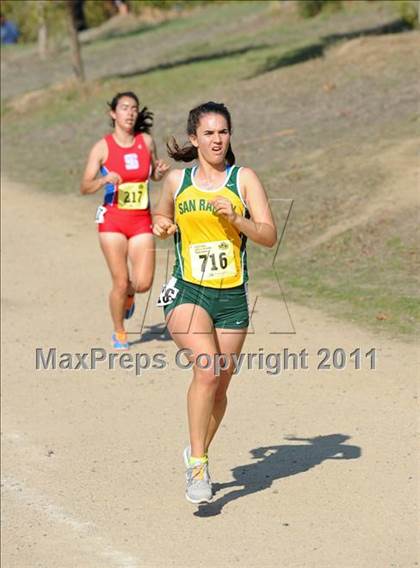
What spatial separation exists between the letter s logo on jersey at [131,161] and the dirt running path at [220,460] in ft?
5.95

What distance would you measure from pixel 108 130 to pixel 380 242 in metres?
12.3

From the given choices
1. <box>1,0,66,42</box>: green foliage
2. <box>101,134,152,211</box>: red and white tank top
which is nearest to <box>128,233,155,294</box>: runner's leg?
<box>101,134,152,211</box>: red and white tank top

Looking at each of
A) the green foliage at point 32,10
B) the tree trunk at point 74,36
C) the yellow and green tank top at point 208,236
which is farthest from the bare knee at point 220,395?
the green foliage at point 32,10

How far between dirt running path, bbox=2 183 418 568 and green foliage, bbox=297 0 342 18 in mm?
20607

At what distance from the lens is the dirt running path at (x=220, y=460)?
27.1 ft

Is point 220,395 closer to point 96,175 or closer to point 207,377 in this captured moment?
point 207,377

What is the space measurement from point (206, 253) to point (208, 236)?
0.33 feet

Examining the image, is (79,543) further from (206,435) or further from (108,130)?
(108,130)

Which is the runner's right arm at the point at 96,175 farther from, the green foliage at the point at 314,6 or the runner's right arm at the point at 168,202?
the green foliage at the point at 314,6

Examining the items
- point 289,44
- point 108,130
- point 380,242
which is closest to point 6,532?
point 380,242

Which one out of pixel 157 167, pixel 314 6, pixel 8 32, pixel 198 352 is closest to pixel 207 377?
→ pixel 198 352

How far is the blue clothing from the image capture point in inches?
1931

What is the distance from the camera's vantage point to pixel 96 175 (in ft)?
39.6

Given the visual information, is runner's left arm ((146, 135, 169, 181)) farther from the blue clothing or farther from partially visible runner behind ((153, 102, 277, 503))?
the blue clothing
